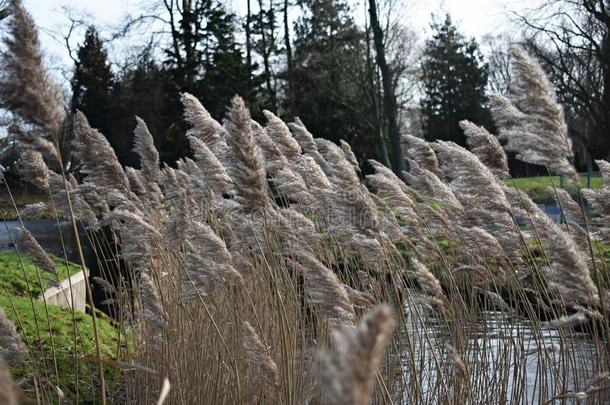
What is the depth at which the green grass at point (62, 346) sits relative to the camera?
5152mm

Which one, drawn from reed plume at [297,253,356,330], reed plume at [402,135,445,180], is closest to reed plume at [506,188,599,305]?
reed plume at [297,253,356,330]

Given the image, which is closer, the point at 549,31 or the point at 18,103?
the point at 18,103

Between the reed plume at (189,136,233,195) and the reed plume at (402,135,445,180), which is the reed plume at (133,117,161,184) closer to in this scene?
the reed plume at (189,136,233,195)

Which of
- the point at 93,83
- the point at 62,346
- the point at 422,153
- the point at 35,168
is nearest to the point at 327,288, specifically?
the point at 35,168

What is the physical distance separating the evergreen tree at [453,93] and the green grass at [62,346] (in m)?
32.2

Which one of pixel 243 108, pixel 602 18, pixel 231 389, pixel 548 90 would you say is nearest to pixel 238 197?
pixel 243 108

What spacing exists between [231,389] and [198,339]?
16.6 inches

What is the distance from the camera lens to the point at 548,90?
2631 mm

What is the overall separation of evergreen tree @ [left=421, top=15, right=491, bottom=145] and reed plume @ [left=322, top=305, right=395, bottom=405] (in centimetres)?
3736

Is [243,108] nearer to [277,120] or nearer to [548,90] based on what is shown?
[548,90]

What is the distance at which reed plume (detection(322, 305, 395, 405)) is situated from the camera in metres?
0.99

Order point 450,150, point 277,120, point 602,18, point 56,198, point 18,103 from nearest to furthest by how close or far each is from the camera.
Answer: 1. point 18,103
2. point 450,150
3. point 277,120
4. point 56,198
5. point 602,18

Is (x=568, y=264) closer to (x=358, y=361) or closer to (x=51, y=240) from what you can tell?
(x=358, y=361)

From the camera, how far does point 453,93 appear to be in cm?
4031
